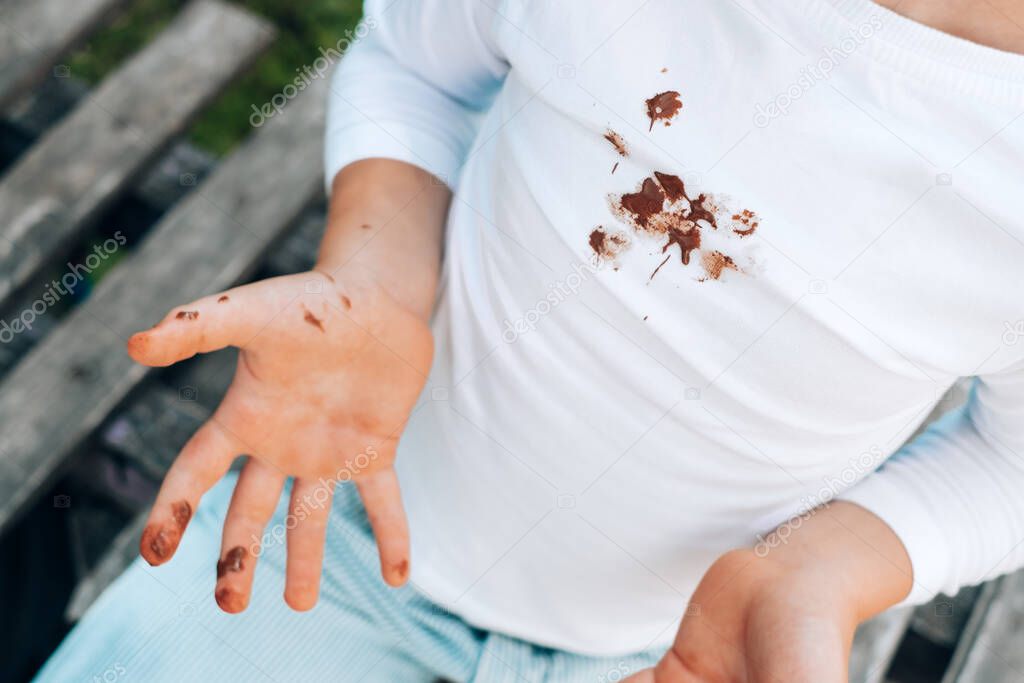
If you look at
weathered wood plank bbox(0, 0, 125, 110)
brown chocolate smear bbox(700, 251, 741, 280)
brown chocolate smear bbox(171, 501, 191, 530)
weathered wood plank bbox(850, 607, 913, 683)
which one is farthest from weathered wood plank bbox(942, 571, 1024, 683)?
weathered wood plank bbox(0, 0, 125, 110)

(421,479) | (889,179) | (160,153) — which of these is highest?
(889,179)

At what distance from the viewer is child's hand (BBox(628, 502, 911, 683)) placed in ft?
2.17

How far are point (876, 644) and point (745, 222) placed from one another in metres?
0.71

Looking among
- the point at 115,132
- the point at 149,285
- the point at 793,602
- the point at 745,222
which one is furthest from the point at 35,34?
the point at 793,602

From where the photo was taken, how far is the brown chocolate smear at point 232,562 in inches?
28.1

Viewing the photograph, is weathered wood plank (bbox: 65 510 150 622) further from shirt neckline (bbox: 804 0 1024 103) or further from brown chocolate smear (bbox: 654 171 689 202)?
shirt neckline (bbox: 804 0 1024 103)

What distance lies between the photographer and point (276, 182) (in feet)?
4.42

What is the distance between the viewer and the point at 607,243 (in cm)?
72

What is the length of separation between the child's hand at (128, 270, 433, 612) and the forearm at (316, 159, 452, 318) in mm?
29

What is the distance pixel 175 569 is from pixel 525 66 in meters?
0.62

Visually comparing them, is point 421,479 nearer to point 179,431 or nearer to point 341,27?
point 179,431

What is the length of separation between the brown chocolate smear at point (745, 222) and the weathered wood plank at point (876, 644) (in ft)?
2.26

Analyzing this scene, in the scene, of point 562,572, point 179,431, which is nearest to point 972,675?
point 562,572

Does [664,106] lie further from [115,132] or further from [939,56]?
[115,132]
